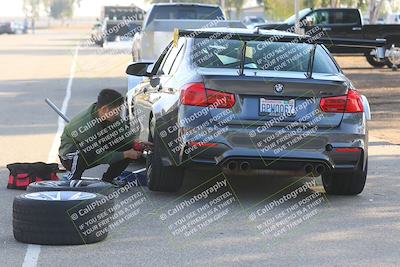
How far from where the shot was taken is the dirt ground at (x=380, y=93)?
53.1ft

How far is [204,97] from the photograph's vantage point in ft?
28.7

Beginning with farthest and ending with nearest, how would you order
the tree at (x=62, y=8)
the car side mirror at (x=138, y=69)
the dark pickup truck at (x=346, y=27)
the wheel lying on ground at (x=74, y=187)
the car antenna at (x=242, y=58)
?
the tree at (x=62, y=8), the dark pickup truck at (x=346, y=27), the car side mirror at (x=138, y=69), the car antenna at (x=242, y=58), the wheel lying on ground at (x=74, y=187)

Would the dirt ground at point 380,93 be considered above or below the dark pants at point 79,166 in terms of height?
below

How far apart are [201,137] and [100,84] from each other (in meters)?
18.0

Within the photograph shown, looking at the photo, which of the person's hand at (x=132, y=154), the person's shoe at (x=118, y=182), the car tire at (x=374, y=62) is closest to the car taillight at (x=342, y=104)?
the person's hand at (x=132, y=154)

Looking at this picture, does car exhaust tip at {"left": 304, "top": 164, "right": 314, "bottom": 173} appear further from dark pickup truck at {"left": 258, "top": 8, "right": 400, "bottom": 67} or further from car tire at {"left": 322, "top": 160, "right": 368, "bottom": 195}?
dark pickup truck at {"left": 258, "top": 8, "right": 400, "bottom": 67}

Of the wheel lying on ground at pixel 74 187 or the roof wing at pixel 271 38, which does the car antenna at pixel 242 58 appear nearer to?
the roof wing at pixel 271 38

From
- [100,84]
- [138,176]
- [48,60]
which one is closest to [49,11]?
[48,60]

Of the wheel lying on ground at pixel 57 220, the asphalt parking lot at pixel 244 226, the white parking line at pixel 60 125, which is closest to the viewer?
the asphalt parking lot at pixel 244 226

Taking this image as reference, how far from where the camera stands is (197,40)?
9.66 metres

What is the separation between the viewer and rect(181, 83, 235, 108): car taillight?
870 centimetres

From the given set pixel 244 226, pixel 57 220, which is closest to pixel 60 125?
pixel 244 226

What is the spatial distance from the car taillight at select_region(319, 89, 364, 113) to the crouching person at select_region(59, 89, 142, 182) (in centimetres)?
→ 189

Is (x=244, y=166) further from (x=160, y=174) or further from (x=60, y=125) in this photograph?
(x=60, y=125)
